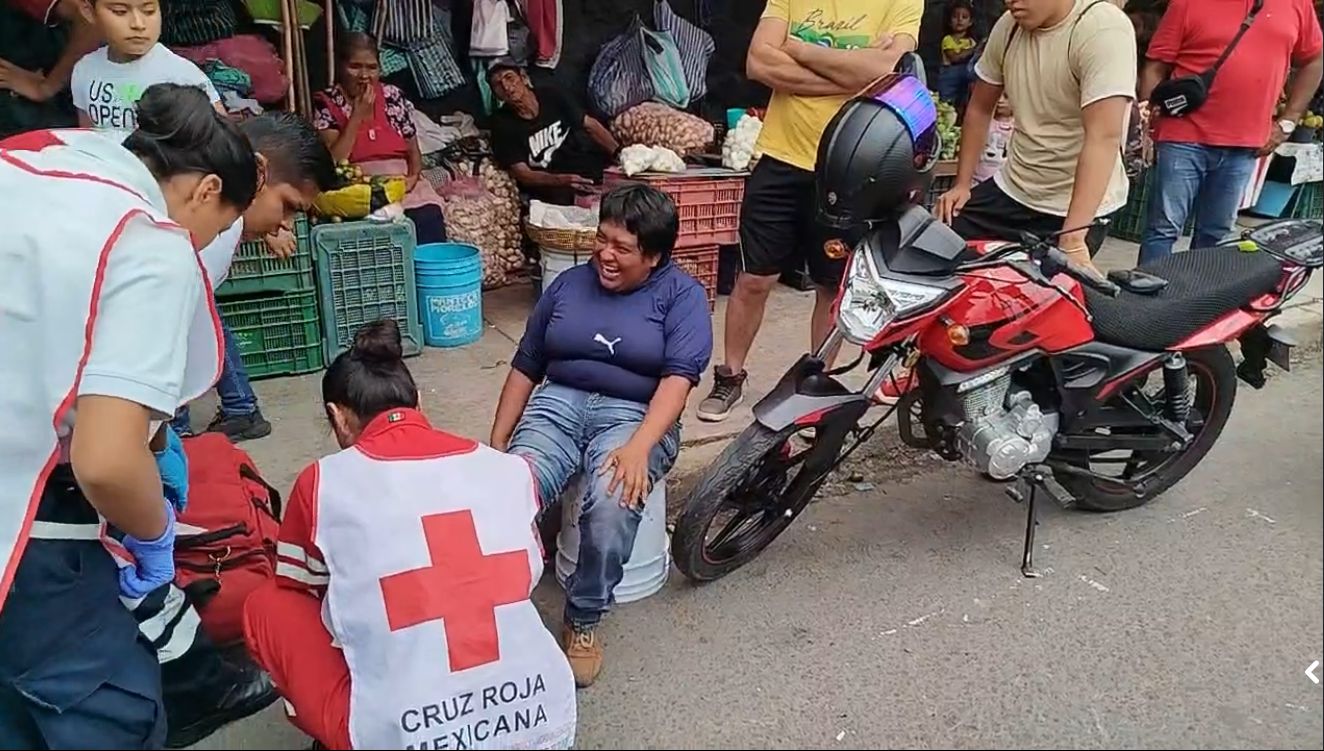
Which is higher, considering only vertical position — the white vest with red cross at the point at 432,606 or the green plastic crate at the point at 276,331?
the white vest with red cross at the point at 432,606

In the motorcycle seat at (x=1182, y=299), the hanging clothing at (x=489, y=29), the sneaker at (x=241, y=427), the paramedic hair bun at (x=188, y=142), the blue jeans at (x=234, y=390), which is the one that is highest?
the paramedic hair bun at (x=188, y=142)

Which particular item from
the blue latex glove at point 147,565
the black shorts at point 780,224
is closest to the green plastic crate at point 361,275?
the black shorts at point 780,224

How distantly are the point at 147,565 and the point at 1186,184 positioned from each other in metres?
4.28

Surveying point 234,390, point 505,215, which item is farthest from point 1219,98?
point 234,390

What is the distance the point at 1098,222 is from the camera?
11.4 ft

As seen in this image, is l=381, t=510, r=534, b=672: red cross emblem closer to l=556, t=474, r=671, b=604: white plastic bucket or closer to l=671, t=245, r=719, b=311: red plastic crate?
l=556, t=474, r=671, b=604: white plastic bucket

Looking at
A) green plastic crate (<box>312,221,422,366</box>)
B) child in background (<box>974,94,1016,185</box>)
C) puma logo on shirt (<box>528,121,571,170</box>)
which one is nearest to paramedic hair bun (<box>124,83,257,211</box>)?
green plastic crate (<box>312,221,422,366</box>)

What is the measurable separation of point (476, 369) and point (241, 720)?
2.23 metres

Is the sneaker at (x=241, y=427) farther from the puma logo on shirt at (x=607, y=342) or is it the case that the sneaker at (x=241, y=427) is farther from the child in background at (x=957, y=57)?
the child in background at (x=957, y=57)

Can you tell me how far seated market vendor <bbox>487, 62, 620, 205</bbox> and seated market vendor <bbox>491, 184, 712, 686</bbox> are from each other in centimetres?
266

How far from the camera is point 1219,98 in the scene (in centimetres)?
438

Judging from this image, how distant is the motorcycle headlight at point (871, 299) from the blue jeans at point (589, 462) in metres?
0.57

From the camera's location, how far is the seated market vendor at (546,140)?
5500mm

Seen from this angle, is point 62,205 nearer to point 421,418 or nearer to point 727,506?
point 421,418
